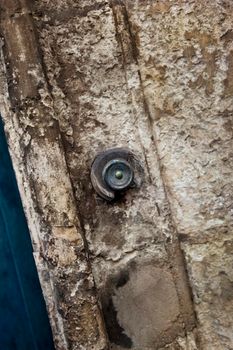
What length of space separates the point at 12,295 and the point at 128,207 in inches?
20.9

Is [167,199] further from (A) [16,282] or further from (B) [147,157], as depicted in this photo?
(A) [16,282]

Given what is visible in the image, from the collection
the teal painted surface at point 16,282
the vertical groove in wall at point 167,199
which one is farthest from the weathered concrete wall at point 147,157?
the teal painted surface at point 16,282

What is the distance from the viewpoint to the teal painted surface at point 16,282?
5.80 feet

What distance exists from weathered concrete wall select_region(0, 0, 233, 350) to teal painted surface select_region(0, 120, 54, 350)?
7.6 inches

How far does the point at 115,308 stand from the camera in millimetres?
1654

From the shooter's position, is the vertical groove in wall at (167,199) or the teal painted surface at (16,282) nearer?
the vertical groove in wall at (167,199)

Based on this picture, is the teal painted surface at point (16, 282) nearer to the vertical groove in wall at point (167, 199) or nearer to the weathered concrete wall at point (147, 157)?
the weathered concrete wall at point (147, 157)

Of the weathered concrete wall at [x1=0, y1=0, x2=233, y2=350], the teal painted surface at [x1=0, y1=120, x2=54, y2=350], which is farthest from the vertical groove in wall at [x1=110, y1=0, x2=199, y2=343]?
the teal painted surface at [x1=0, y1=120, x2=54, y2=350]

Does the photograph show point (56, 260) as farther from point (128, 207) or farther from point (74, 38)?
point (74, 38)

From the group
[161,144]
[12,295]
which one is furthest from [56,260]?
[161,144]

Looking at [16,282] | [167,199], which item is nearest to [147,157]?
[167,199]

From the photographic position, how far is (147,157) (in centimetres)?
165

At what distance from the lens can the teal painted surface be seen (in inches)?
69.6

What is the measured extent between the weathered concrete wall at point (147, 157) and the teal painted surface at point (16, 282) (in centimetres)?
19
